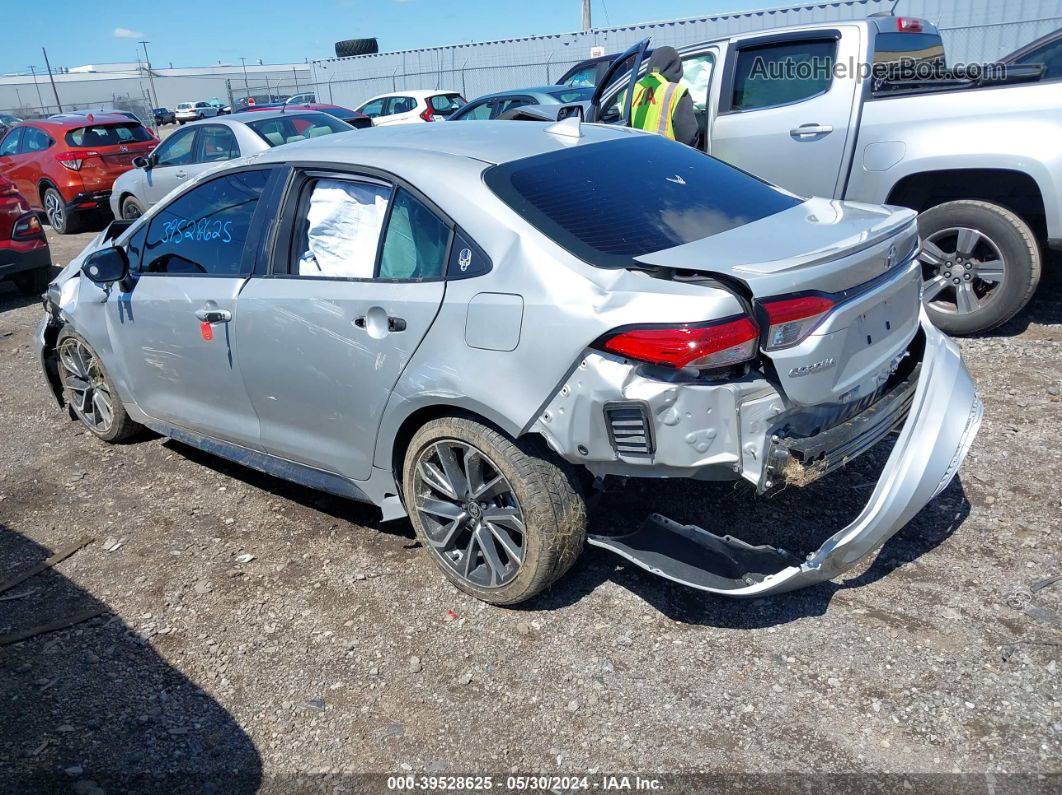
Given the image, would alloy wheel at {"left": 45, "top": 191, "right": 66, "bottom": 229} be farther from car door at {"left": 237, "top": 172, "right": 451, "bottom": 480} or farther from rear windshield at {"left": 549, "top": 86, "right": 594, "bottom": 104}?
car door at {"left": 237, "top": 172, "right": 451, "bottom": 480}

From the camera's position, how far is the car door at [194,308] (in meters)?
3.81

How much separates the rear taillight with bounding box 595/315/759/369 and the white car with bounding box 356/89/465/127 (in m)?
15.4

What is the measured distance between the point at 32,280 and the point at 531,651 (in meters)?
8.49

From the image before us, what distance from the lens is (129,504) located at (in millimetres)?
4430

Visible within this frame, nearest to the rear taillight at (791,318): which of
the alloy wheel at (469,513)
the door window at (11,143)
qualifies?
→ the alloy wheel at (469,513)

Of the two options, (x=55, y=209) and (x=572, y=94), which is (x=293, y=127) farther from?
(x=55, y=209)

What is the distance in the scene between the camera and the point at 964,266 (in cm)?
552

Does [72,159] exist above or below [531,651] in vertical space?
above

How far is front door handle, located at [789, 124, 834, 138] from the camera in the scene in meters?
5.75

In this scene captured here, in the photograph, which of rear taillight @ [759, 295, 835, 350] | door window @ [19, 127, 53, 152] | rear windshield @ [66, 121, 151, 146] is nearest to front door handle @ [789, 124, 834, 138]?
rear taillight @ [759, 295, 835, 350]

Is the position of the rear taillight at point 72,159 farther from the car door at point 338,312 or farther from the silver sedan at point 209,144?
the car door at point 338,312

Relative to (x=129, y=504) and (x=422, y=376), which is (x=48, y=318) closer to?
(x=129, y=504)

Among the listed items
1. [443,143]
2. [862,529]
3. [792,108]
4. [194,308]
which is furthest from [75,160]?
[862,529]

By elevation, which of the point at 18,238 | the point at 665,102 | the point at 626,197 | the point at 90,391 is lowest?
the point at 90,391
